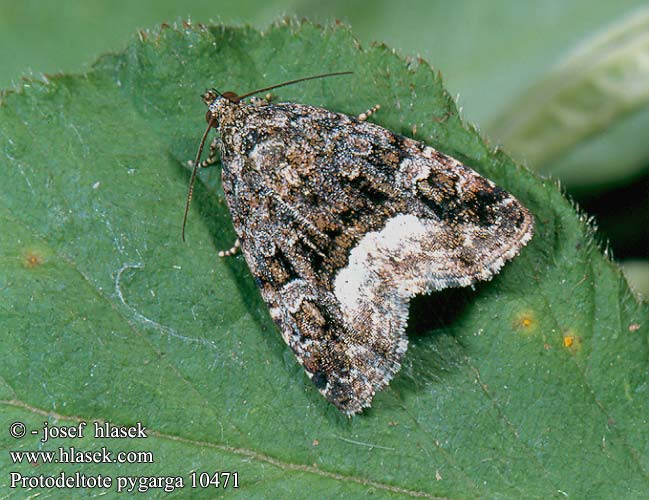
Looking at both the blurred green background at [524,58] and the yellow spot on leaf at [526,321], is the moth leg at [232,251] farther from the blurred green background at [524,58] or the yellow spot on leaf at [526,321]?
the blurred green background at [524,58]

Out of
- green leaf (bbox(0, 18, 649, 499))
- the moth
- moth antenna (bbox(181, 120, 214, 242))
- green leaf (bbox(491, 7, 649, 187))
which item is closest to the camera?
green leaf (bbox(0, 18, 649, 499))

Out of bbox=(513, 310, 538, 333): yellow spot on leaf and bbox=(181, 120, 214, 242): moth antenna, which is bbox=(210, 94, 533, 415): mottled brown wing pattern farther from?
bbox=(513, 310, 538, 333): yellow spot on leaf

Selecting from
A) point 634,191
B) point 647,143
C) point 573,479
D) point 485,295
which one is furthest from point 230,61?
point 647,143

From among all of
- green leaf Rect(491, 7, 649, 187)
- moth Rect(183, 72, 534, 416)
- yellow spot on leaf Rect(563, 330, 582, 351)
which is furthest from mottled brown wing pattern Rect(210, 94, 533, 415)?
green leaf Rect(491, 7, 649, 187)

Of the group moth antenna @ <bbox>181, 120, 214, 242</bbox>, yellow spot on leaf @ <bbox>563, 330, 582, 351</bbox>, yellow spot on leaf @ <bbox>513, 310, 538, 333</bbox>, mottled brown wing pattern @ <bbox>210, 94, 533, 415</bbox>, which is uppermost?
moth antenna @ <bbox>181, 120, 214, 242</bbox>

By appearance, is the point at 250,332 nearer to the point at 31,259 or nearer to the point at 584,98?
the point at 31,259

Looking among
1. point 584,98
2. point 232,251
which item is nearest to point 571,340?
point 232,251
